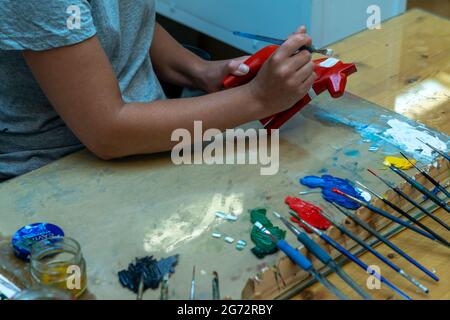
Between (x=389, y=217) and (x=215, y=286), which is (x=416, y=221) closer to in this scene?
(x=389, y=217)

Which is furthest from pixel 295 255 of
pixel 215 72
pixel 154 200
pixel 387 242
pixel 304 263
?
pixel 215 72

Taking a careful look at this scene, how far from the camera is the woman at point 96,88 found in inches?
35.4

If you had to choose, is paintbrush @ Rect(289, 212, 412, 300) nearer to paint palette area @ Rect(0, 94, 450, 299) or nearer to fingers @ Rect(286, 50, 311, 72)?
paint palette area @ Rect(0, 94, 450, 299)

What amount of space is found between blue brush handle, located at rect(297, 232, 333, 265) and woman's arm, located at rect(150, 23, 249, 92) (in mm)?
499

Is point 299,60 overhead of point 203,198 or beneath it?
overhead

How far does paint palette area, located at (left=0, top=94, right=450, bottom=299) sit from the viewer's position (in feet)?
2.67

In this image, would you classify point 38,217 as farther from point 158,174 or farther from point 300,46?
point 300,46

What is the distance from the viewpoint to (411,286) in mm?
806

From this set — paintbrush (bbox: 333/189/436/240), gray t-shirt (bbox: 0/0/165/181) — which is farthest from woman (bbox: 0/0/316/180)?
paintbrush (bbox: 333/189/436/240)

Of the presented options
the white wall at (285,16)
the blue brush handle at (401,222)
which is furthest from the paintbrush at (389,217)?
the white wall at (285,16)

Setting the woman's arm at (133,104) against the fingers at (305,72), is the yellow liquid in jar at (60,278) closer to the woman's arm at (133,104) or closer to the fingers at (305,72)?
the woman's arm at (133,104)

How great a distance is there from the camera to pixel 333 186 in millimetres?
949

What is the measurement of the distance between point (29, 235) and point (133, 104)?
27 cm

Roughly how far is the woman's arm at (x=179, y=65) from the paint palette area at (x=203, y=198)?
186mm
